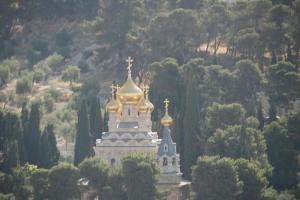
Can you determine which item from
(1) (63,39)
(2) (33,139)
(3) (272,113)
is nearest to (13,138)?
(2) (33,139)

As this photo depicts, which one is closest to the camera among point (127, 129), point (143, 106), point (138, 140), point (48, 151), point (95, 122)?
point (138, 140)

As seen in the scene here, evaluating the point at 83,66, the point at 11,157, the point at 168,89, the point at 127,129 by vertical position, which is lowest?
the point at 11,157

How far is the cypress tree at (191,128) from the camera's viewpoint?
9531 centimetres

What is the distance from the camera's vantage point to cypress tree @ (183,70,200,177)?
313ft

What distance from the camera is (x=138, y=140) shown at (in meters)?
91.9

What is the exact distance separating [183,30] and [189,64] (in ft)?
26.3

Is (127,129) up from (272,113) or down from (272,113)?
down

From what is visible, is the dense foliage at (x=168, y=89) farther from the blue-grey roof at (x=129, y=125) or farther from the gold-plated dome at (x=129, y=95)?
the gold-plated dome at (x=129, y=95)

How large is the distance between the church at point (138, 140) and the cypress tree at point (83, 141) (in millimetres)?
3555

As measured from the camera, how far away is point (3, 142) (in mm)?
98812

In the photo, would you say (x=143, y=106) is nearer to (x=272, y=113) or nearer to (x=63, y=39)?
(x=272, y=113)

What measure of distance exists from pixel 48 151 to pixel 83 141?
96.8 inches

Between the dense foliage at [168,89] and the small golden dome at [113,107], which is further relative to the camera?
the small golden dome at [113,107]

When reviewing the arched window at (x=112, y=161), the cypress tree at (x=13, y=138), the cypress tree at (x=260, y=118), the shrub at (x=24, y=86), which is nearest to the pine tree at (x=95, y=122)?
the cypress tree at (x=13, y=138)
